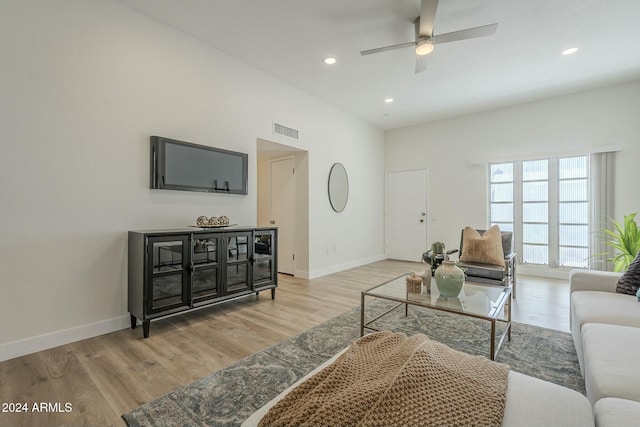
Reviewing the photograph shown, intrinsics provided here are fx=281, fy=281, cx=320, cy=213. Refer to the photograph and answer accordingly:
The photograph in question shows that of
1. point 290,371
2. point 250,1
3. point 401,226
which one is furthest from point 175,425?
point 401,226

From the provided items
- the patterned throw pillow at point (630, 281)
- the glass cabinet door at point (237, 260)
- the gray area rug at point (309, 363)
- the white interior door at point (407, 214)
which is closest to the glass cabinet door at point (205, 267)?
the glass cabinet door at point (237, 260)

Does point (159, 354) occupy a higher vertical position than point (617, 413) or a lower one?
lower

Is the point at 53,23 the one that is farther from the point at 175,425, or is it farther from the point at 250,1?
the point at 175,425

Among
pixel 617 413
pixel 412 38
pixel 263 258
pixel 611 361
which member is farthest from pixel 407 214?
pixel 617 413

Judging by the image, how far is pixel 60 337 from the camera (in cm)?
221

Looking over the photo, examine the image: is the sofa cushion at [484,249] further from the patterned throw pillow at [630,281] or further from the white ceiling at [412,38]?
the white ceiling at [412,38]

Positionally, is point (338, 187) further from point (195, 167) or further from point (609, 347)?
point (609, 347)

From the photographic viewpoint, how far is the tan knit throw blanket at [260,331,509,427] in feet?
2.55

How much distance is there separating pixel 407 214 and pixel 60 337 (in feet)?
18.6

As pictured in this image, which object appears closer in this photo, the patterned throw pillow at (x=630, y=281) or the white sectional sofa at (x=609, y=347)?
the white sectional sofa at (x=609, y=347)

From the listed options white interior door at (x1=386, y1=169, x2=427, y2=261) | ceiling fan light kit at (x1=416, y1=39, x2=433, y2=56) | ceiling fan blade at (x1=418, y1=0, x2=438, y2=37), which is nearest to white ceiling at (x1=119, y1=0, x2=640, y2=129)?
ceiling fan blade at (x1=418, y1=0, x2=438, y2=37)

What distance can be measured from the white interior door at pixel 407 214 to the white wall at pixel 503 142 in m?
0.17

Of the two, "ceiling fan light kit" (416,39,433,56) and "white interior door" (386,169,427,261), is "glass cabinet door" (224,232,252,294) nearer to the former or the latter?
"ceiling fan light kit" (416,39,433,56)

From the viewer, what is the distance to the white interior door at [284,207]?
187 inches
